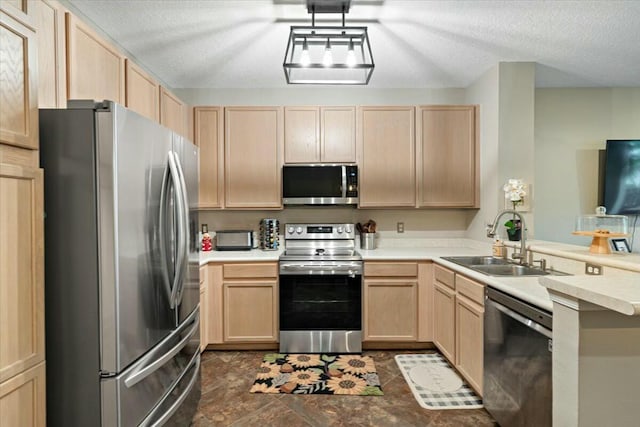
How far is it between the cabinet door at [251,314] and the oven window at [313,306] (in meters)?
0.12

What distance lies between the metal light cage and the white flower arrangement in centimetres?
151

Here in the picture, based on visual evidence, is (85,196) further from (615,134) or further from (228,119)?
(615,134)

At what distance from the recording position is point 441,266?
116 inches

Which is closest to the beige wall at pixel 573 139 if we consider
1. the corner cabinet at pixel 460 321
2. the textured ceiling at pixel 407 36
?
the textured ceiling at pixel 407 36

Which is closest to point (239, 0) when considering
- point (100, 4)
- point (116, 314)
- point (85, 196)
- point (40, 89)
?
point (100, 4)

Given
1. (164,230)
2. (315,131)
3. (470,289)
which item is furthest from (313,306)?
(164,230)

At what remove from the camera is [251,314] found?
314cm

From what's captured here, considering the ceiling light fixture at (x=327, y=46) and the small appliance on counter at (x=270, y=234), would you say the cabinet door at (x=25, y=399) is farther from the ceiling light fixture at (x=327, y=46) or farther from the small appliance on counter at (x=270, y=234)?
the small appliance on counter at (x=270, y=234)

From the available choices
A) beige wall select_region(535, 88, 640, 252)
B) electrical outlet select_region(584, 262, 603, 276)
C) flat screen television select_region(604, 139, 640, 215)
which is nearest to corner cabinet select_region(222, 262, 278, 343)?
electrical outlet select_region(584, 262, 603, 276)

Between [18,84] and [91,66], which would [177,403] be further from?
[91,66]

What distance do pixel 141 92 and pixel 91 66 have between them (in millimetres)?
599

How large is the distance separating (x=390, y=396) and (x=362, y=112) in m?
2.51

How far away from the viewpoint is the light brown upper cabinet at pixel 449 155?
348 centimetres

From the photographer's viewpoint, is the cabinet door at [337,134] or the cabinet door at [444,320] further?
the cabinet door at [337,134]
